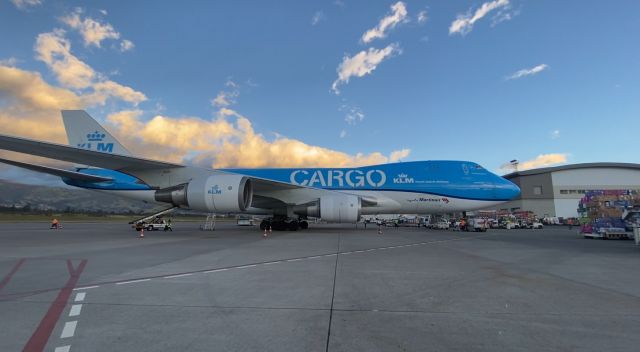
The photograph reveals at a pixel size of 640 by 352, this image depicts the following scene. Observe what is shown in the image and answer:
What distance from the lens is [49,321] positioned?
334 cm

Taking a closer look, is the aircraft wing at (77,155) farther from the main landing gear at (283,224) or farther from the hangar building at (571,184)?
the hangar building at (571,184)

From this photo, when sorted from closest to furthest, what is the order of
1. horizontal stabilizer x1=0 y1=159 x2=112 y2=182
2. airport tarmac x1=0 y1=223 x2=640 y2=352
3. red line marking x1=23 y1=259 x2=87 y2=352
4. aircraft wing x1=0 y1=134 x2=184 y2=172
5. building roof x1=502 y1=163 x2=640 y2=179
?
red line marking x1=23 y1=259 x2=87 y2=352 → airport tarmac x1=0 y1=223 x2=640 y2=352 → aircraft wing x1=0 y1=134 x2=184 y2=172 → horizontal stabilizer x1=0 y1=159 x2=112 y2=182 → building roof x1=502 y1=163 x2=640 y2=179

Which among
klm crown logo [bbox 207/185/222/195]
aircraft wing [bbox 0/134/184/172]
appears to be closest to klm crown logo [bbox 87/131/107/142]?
aircraft wing [bbox 0/134/184/172]

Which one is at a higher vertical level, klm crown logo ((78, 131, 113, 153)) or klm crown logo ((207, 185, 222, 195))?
klm crown logo ((78, 131, 113, 153))

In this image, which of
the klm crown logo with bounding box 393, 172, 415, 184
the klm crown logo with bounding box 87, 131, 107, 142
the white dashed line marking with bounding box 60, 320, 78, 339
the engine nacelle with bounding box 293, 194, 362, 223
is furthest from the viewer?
the klm crown logo with bounding box 393, 172, 415, 184

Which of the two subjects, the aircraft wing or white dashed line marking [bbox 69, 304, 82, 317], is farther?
the aircraft wing

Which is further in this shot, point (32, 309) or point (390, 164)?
point (390, 164)

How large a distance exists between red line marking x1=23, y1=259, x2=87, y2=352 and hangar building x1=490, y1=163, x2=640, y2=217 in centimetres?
5598

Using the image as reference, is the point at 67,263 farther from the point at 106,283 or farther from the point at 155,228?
the point at 155,228

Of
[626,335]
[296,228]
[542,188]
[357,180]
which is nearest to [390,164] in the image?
[357,180]

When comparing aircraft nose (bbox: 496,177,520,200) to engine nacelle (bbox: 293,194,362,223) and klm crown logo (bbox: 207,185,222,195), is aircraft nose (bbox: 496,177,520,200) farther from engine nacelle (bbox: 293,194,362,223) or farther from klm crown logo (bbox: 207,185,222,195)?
klm crown logo (bbox: 207,185,222,195)

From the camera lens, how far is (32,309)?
3734 millimetres

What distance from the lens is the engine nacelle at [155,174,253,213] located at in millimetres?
13453

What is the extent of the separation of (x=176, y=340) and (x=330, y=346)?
144 cm
